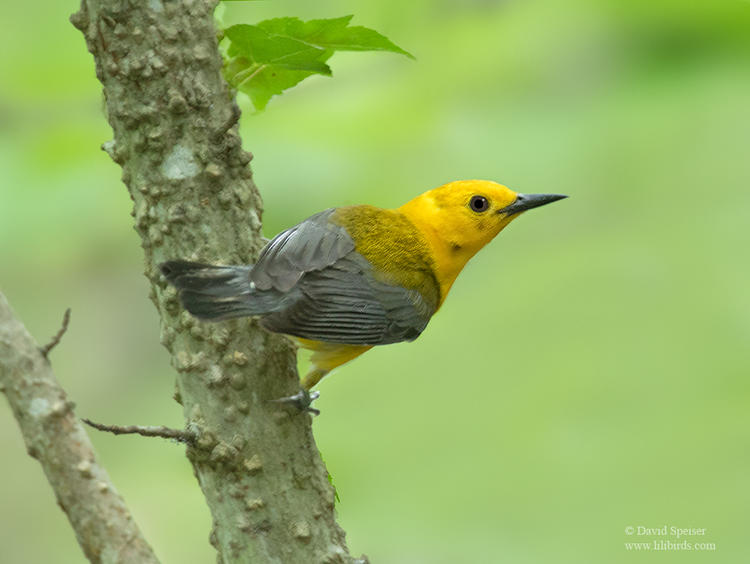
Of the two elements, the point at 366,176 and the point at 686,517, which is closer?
the point at 686,517

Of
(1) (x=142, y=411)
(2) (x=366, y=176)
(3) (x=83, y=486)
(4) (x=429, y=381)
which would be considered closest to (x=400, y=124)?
(2) (x=366, y=176)

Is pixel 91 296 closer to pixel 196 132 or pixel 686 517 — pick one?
pixel 196 132

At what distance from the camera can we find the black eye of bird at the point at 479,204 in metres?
3.36

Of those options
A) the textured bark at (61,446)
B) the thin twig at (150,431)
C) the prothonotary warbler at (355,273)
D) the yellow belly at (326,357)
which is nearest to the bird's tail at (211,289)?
the prothonotary warbler at (355,273)

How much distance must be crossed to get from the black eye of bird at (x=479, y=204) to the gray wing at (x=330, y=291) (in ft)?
1.65

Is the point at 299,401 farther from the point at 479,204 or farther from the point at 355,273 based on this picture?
the point at 479,204

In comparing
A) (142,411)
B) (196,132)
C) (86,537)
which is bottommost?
(86,537)

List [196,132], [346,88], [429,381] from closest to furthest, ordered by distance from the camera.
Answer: [196,132] → [429,381] → [346,88]

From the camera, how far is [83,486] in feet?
5.68

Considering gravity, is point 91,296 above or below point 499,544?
above

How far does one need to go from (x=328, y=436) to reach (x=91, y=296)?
→ 194 centimetres

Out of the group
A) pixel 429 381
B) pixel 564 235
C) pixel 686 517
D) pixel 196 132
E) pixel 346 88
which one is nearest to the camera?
pixel 196 132

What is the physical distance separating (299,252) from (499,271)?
1.73 meters

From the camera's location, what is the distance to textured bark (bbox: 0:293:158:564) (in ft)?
5.62
